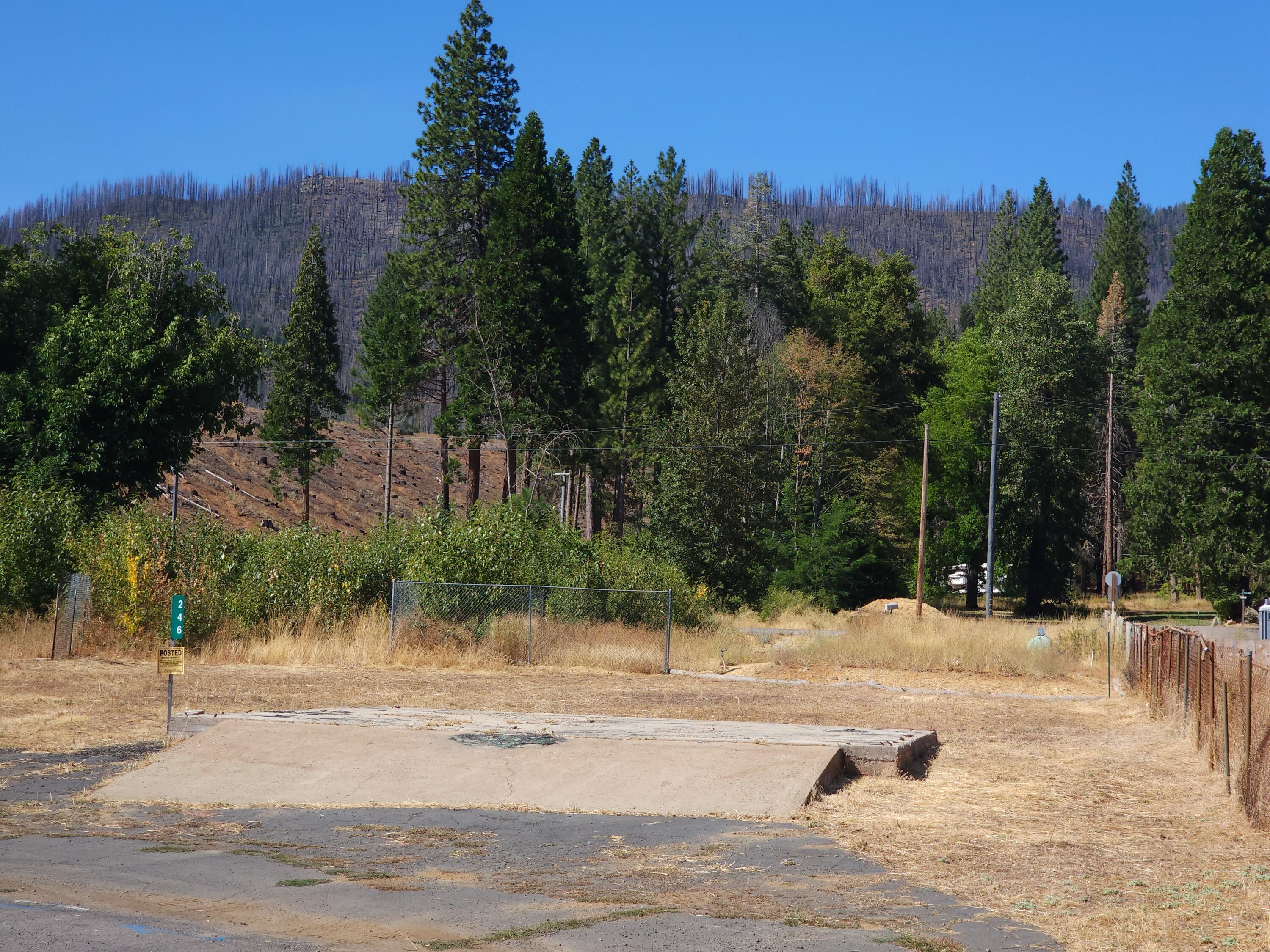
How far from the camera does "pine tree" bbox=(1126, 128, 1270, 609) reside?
149 feet

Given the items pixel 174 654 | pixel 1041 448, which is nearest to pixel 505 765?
pixel 174 654

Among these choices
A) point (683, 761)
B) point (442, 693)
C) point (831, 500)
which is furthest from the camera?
point (831, 500)

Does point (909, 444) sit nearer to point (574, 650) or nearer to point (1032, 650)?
point (1032, 650)

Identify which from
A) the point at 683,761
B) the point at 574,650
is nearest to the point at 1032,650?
the point at 574,650

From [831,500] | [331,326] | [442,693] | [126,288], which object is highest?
[331,326]

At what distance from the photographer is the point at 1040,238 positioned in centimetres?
8275

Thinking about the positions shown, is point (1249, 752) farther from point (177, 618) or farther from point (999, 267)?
point (999, 267)

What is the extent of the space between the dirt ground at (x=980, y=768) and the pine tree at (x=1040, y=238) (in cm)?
6149

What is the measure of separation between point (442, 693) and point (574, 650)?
6.28m

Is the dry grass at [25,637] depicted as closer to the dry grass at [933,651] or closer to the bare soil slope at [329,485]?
the dry grass at [933,651]

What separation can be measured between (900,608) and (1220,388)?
612 inches

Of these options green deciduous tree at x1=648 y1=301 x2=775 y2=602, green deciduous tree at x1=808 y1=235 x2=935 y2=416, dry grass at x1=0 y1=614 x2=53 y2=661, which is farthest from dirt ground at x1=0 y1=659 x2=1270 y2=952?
green deciduous tree at x1=808 y1=235 x2=935 y2=416

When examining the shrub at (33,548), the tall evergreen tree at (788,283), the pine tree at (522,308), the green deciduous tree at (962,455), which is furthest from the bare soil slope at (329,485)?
the shrub at (33,548)

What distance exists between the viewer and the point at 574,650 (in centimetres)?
2673
